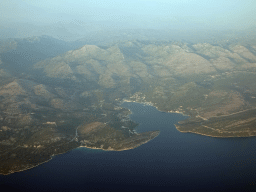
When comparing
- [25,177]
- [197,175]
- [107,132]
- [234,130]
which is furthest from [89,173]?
[234,130]

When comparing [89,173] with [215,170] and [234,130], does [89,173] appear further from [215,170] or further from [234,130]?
[234,130]

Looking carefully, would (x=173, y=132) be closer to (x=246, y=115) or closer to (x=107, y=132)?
(x=107, y=132)

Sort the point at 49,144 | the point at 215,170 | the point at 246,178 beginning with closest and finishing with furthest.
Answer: the point at 246,178 < the point at 215,170 < the point at 49,144

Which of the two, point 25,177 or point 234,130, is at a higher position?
point 234,130

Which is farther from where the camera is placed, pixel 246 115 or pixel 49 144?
pixel 246 115

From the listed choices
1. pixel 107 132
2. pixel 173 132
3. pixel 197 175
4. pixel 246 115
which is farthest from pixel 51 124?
pixel 246 115

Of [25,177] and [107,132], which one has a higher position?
[107,132]

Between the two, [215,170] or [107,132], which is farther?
[107,132]

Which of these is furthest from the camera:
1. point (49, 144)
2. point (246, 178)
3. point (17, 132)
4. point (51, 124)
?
point (51, 124)

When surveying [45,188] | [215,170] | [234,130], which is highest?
[234,130]
